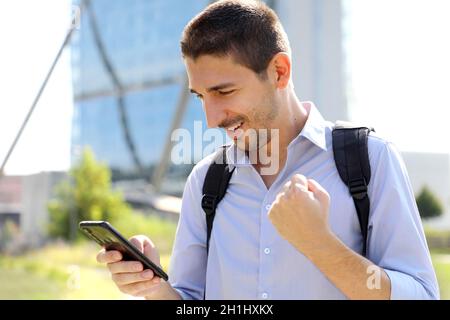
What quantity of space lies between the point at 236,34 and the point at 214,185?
15.9 inches

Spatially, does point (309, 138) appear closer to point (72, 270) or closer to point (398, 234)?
point (398, 234)

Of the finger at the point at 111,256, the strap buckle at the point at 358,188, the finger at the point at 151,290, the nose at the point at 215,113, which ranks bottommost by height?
the finger at the point at 151,290

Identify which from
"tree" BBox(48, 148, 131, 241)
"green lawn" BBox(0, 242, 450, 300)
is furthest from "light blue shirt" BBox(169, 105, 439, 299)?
"tree" BBox(48, 148, 131, 241)

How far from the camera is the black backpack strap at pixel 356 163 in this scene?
161cm

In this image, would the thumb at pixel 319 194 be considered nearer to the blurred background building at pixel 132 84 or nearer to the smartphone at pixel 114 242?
the smartphone at pixel 114 242

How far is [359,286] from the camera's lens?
149cm

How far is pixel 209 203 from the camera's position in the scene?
71.1 inches

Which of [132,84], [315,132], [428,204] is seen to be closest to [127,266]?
[315,132]

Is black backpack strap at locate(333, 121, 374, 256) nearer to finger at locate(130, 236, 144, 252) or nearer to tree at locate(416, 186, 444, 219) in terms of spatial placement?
finger at locate(130, 236, 144, 252)

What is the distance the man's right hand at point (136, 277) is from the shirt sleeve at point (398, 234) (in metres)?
0.53

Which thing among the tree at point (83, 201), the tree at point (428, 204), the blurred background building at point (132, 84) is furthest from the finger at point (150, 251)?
the tree at point (83, 201)

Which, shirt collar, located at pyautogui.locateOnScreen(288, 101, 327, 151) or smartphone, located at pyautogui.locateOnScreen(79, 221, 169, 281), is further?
shirt collar, located at pyautogui.locateOnScreen(288, 101, 327, 151)

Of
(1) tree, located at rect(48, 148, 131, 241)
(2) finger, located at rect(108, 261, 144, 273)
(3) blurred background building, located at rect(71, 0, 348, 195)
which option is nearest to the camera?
(2) finger, located at rect(108, 261, 144, 273)

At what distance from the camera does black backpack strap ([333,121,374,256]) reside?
5.27ft
